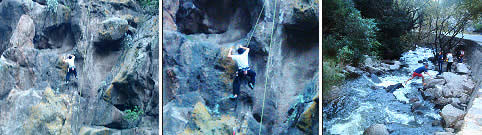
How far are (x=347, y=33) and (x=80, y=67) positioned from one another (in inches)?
120

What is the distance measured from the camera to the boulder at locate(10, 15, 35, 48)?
3350mm

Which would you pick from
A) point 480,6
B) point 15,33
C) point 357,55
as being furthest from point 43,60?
point 480,6

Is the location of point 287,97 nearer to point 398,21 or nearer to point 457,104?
point 398,21

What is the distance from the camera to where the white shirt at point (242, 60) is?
2.99 m

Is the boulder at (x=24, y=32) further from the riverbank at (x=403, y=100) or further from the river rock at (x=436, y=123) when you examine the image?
the river rock at (x=436, y=123)

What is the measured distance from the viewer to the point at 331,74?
310cm

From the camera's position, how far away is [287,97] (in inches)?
120

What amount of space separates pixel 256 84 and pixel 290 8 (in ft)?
2.89

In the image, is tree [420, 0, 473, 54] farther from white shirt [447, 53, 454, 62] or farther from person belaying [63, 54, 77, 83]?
person belaying [63, 54, 77, 83]

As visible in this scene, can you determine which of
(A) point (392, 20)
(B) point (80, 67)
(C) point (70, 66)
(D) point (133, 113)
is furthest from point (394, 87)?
(C) point (70, 66)

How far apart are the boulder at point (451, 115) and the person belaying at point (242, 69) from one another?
75.0 inches

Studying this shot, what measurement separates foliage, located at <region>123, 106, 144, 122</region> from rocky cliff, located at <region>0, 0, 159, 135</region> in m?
0.01

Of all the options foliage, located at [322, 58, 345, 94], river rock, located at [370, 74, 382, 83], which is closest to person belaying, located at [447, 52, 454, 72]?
river rock, located at [370, 74, 382, 83]

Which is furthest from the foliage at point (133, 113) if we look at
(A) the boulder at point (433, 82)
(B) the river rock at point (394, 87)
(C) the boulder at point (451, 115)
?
(C) the boulder at point (451, 115)
